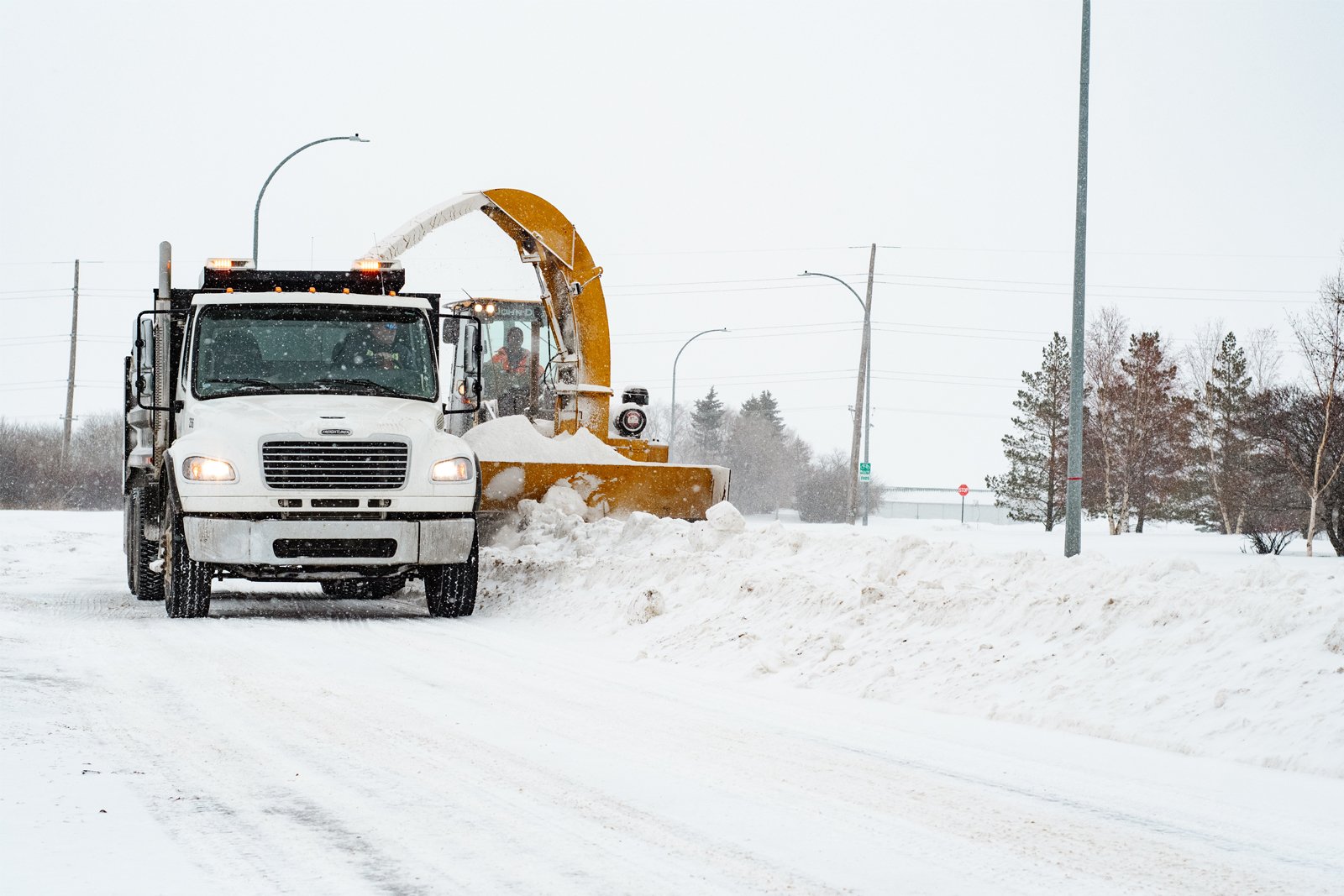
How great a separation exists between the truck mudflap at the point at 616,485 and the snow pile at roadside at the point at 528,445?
0.17 meters

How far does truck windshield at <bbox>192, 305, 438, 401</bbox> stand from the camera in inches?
455

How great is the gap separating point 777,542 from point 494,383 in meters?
6.08

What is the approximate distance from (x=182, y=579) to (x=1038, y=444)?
54.2 meters

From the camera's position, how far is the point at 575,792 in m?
5.20

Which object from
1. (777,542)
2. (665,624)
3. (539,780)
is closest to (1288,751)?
(539,780)

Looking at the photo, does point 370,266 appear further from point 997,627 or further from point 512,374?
point 997,627

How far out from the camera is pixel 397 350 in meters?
12.0

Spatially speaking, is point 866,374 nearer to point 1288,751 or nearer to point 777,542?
point 777,542

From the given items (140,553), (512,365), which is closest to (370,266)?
(140,553)

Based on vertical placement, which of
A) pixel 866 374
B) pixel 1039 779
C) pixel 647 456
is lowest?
pixel 1039 779

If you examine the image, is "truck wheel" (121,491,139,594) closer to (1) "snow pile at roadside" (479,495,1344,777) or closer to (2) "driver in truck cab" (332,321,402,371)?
(2) "driver in truck cab" (332,321,402,371)

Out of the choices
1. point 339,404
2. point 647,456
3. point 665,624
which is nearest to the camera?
point 665,624

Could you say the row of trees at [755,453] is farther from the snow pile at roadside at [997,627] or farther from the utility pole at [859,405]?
the snow pile at roadside at [997,627]

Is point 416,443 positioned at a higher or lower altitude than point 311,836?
higher
